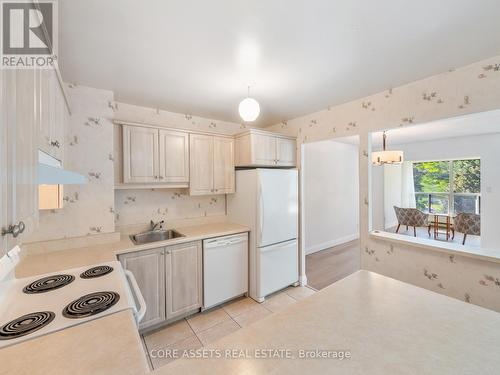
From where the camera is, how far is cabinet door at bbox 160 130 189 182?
2408 millimetres

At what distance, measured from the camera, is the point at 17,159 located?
673 mm

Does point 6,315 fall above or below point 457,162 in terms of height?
below

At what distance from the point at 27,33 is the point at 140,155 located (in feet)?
4.53

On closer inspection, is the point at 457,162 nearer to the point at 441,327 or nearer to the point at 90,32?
the point at 441,327

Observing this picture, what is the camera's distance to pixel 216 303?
2.49 meters

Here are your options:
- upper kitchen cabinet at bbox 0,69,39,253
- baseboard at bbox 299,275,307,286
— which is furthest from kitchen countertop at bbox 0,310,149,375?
baseboard at bbox 299,275,307,286

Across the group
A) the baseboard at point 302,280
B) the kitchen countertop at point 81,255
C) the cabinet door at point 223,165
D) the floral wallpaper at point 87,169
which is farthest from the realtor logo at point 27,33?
the baseboard at point 302,280

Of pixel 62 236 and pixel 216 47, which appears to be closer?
pixel 216 47

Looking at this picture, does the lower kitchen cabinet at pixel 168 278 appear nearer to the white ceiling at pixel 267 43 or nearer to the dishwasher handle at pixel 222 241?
the dishwasher handle at pixel 222 241

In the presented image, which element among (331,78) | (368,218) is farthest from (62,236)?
(368,218)

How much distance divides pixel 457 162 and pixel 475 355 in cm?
655

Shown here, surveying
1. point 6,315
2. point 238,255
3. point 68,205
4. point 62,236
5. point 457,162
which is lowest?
point 238,255

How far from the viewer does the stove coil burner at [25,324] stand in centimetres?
87

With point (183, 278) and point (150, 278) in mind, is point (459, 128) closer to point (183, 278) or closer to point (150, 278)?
point (183, 278)
